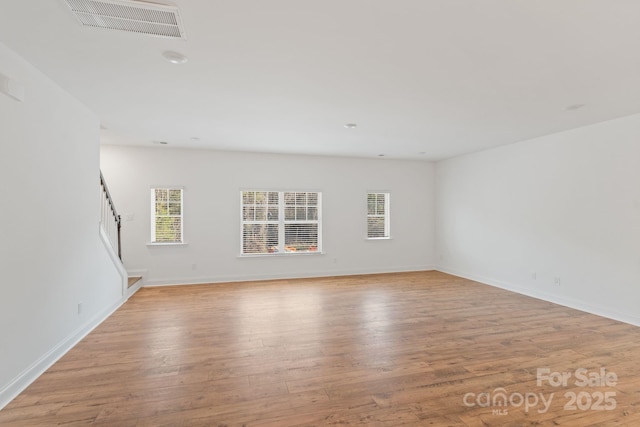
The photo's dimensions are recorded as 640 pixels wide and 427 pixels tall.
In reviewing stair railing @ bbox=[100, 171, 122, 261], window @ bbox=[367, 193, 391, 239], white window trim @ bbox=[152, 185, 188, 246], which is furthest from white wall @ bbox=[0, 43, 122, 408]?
window @ bbox=[367, 193, 391, 239]

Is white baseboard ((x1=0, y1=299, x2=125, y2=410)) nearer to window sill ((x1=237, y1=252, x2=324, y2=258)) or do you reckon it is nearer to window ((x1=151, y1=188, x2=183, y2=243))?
window ((x1=151, y1=188, x2=183, y2=243))

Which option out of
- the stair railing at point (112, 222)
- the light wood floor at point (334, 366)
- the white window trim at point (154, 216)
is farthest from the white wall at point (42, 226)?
the white window trim at point (154, 216)

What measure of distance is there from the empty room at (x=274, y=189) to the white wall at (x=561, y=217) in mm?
30

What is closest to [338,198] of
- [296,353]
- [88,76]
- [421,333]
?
[421,333]

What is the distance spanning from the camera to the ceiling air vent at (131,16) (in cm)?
182

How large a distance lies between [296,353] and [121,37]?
3005 mm

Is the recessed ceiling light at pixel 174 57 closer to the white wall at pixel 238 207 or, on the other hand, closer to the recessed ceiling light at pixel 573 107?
the white wall at pixel 238 207

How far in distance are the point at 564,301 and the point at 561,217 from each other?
50.0 inches

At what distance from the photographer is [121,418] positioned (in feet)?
6.81

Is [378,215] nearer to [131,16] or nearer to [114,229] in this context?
[114,229]

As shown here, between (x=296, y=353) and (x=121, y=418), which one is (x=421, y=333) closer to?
(x=296, y=353)

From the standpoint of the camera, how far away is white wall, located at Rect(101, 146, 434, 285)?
5855 millimetres

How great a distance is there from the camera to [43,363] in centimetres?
270

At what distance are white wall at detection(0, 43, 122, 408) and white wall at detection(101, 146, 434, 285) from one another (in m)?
2.13
